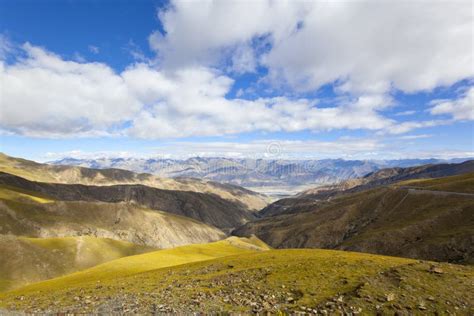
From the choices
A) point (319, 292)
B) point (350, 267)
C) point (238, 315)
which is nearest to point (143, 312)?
point (238, 315)

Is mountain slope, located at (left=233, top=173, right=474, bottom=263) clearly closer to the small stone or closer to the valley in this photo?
the valley

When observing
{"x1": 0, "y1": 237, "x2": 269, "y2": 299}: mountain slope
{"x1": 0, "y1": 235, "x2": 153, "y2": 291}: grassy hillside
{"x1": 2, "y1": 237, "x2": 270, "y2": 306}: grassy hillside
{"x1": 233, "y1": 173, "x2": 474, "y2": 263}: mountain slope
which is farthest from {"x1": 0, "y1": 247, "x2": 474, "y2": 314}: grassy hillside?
{"x1": 0, "y1": 235, "x2": 153, "y2": 291}: grassy hillside

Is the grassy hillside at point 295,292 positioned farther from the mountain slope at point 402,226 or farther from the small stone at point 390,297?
the mountain slope at point 402,226

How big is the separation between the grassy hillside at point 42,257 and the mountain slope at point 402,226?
345ft

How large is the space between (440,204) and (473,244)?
4534 cm

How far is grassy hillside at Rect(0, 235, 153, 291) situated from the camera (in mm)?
95312

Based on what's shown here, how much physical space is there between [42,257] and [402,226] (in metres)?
130

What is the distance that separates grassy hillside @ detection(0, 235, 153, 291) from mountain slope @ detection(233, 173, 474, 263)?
105 metres

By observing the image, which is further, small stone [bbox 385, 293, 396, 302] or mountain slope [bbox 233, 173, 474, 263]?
mountain slope [bbox 233, 173, 474, 263]

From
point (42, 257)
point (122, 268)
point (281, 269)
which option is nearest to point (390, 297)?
point (281, 269)

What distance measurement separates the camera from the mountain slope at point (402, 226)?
275 ft

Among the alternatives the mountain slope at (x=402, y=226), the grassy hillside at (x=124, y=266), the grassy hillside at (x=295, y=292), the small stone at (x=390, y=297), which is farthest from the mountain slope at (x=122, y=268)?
the mountain slope at (x=402, y=226)

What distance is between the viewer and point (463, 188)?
125875 mm

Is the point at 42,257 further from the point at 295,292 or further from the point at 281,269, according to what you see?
the point at 295,292
